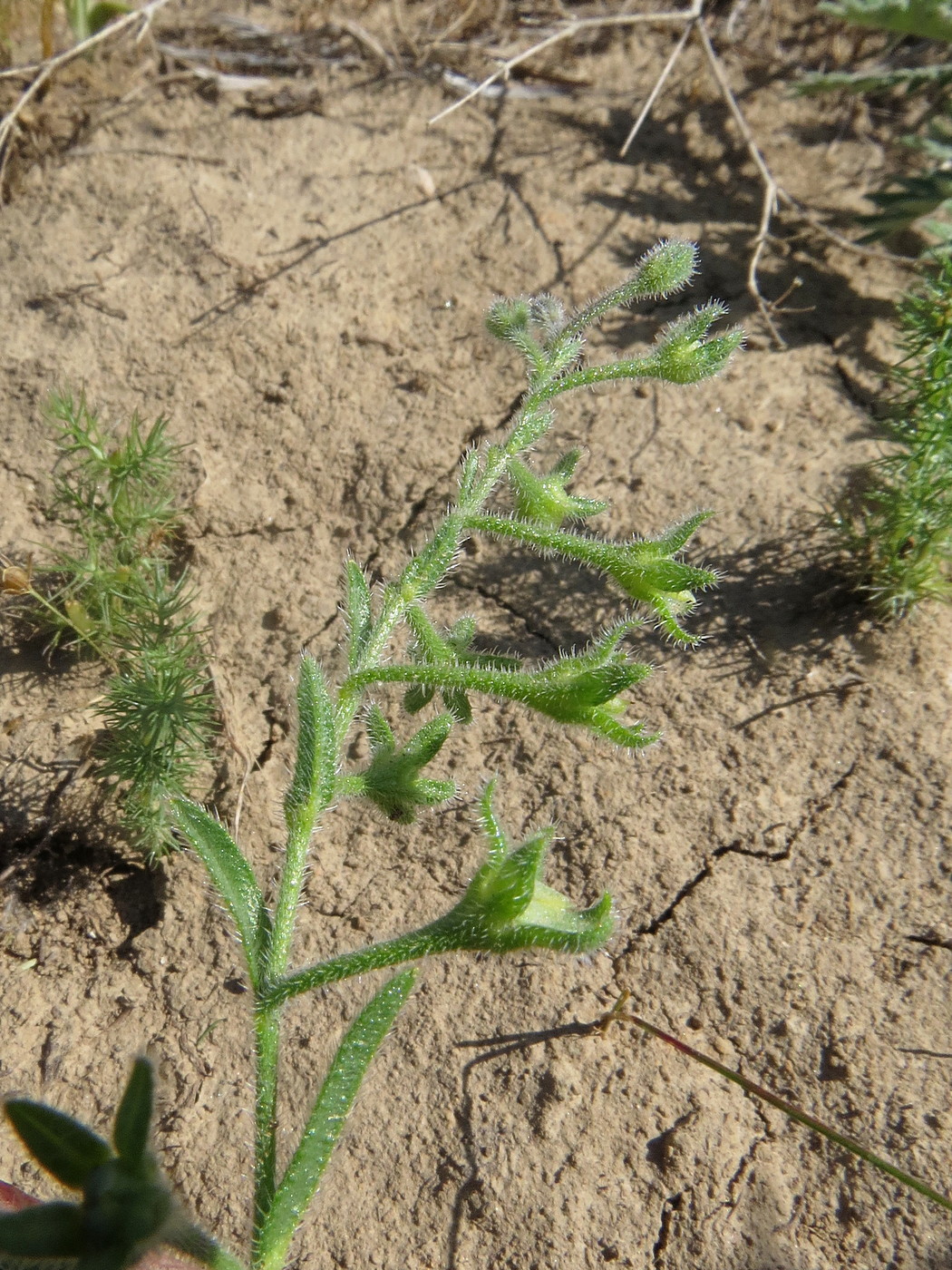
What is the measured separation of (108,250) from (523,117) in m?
1.75

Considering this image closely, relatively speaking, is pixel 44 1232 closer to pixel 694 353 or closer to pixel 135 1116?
pixel 135 1116

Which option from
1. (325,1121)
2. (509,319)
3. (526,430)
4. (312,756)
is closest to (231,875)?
(312,756)

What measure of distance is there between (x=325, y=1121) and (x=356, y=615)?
3.41 ft

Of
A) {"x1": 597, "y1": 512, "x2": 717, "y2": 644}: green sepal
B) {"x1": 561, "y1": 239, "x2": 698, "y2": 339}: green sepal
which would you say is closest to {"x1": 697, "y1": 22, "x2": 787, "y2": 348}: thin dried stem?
{"x1": 561, "y1": 239, "x2": 698, "y2": 339}: green sepal

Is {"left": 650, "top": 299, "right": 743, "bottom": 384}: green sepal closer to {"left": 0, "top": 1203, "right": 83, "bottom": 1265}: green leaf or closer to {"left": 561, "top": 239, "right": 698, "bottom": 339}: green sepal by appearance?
{"left": 561, "top": 239, "right": 698, "bottom": 339}: green sepal

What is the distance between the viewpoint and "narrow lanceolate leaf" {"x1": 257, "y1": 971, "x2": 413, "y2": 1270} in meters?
1.80

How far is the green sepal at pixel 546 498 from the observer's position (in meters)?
2.36

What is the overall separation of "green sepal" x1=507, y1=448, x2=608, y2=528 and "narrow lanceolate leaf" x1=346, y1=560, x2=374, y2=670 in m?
0.44

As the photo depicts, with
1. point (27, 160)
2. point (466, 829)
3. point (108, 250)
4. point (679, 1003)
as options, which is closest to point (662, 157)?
point (108, 250)

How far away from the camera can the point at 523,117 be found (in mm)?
4047

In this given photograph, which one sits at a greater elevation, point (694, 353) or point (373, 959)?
point (694, 353)

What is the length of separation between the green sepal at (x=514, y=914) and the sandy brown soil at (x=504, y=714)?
1.98 feet

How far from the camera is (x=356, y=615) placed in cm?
226

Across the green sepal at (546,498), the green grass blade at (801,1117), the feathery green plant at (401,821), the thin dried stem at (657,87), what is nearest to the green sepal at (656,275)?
the feathery green plant at (401,821)
